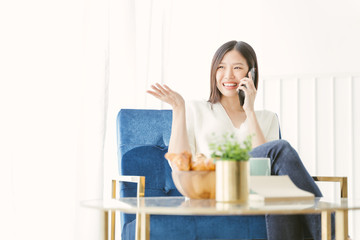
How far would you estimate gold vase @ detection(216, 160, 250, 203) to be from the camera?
125 centimetres

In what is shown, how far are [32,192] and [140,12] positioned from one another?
1313mm

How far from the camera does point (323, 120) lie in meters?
2.87

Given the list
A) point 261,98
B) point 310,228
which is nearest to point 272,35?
point 261,98

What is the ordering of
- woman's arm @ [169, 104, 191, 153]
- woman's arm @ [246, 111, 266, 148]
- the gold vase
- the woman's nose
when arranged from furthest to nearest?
the woman's nose, woman's arm @ [246, 111, 266, 148], woman's arm @ [169, 104, 191, 153], the gold vase

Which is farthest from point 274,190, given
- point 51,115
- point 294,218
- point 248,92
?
point 51,115

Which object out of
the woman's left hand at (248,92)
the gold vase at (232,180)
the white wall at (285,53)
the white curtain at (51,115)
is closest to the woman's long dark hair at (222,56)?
the woman's left hand at (248,92)

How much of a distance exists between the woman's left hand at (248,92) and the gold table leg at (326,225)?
0.84 meters

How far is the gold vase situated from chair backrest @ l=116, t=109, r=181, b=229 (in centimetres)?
87

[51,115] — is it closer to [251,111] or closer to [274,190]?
[251,111]

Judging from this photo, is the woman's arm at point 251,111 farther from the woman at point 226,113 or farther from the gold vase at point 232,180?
the gold vase at point 232,180

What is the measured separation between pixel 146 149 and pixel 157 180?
140 mm

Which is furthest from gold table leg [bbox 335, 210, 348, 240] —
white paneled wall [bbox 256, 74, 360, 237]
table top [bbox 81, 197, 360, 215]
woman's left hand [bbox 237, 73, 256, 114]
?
white paneled wall [bbox 256, 74, 360, 237]

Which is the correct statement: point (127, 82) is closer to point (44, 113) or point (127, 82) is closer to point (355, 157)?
point (44, 113)

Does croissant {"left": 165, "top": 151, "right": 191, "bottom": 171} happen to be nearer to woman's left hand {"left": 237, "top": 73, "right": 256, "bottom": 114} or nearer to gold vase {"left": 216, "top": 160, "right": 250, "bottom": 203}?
gold vase {"left": 216, "top": 160, "right": 250, "bottom": 203}
